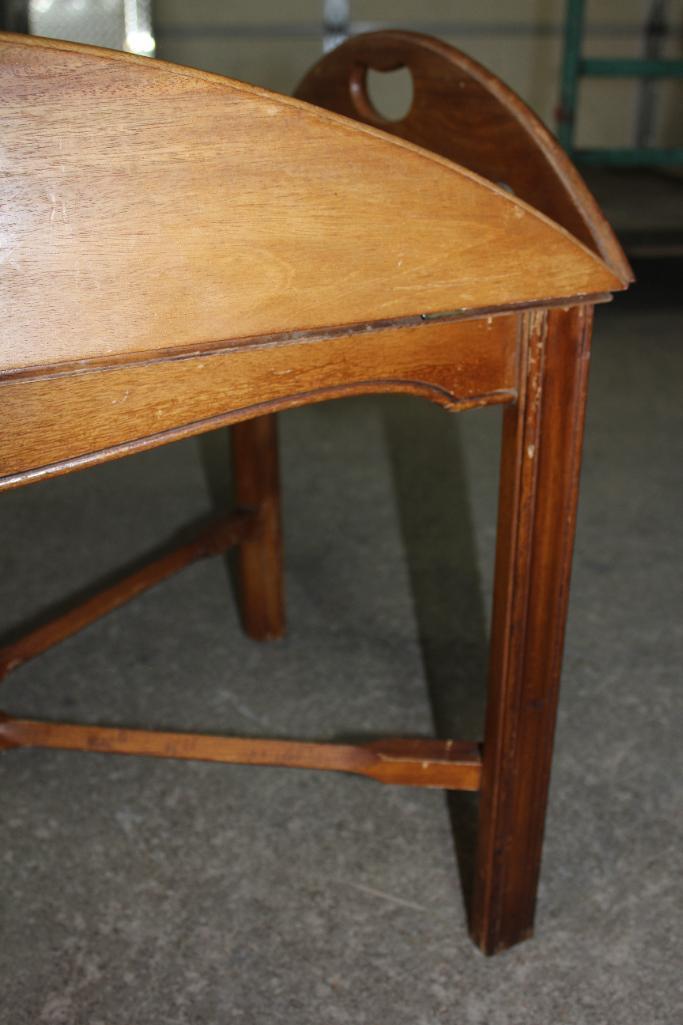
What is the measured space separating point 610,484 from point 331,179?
1.74 m

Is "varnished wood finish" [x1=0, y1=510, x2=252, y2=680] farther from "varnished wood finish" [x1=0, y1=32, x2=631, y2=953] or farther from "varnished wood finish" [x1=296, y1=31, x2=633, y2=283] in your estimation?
"varnished wood finish" [x1=296, y1=31, x2=633, y2=283]

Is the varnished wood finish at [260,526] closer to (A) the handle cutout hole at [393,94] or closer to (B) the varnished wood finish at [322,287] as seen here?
(B) the varnished wood finish at [322,287]

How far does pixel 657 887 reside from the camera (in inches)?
44.0

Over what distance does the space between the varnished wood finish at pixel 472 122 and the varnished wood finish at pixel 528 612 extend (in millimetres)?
88

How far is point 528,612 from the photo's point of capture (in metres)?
0.92

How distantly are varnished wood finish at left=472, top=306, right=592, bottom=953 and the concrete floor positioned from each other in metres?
0.10

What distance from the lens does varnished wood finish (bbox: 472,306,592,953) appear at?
84 cm

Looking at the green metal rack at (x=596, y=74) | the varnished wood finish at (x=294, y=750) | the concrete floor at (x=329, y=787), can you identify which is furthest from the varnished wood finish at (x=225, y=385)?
the green metal rack at (x=596, y=74)

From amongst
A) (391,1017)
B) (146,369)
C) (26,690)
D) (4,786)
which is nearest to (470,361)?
(146,369)

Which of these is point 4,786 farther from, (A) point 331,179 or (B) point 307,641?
(A) point 331,179

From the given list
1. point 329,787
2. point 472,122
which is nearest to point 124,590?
point 329,787

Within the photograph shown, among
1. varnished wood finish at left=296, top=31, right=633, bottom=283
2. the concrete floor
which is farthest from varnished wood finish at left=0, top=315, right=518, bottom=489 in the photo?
the concrete floor

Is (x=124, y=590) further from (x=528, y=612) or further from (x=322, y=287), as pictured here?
(x=322, y=287)

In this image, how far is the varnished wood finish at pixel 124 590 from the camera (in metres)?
1.22
